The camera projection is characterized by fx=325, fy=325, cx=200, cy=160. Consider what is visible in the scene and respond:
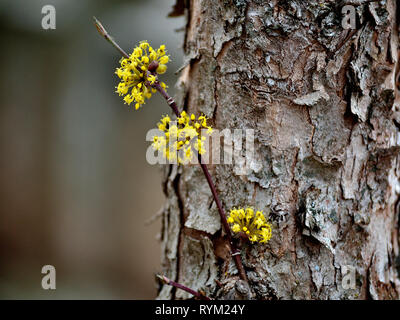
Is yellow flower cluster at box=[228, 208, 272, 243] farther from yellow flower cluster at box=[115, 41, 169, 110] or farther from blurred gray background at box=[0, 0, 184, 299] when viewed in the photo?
blurred gray background at box=[0, 0, 184, 299]

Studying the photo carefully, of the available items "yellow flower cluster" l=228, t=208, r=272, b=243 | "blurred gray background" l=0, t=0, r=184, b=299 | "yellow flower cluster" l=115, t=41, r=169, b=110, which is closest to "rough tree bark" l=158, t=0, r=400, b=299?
"yellow flower cluster" l=228, t=208, r=272, b=243

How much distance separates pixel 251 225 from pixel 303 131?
28 centimetres

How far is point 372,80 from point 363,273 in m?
0.52

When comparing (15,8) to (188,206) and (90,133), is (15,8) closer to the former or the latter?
(90,133)

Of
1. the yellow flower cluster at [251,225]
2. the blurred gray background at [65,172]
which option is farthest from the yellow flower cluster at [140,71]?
the blurred gray background at [65,172]

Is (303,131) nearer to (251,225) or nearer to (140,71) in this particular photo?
(251,225)

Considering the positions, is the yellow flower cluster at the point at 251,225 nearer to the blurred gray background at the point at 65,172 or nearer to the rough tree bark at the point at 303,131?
the rough tree bark at the point at 303,131

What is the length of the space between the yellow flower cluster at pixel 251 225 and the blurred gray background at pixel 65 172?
279 cm

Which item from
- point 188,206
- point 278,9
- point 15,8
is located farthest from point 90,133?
point 278,9

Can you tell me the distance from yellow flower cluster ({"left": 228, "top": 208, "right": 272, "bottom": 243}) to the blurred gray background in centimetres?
279

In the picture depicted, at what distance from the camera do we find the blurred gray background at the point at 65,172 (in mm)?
3326

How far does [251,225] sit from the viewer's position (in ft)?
2.54

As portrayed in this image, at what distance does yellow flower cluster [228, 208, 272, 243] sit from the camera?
76 centimetres

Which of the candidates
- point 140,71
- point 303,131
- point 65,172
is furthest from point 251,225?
point 65,172
